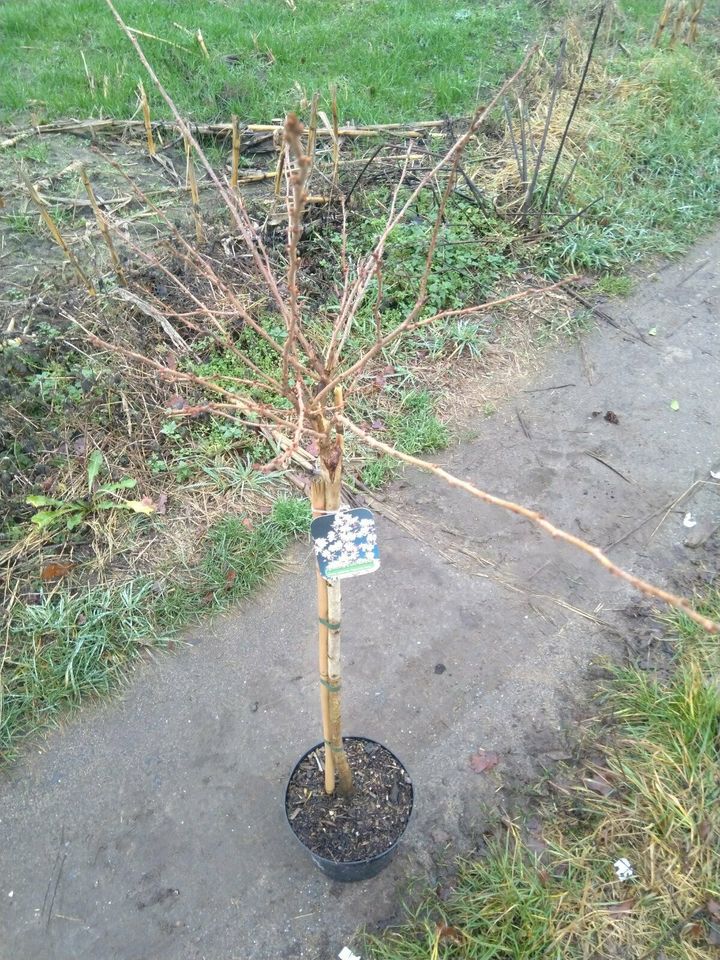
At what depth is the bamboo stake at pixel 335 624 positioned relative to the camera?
1705 mm

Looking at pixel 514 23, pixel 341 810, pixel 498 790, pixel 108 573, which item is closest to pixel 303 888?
pixel 341 810

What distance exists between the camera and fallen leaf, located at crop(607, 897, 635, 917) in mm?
2199

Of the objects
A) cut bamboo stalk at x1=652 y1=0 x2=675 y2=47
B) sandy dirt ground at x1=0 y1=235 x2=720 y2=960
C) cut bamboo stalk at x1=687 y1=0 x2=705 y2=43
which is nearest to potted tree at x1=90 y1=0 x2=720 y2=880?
sandy dirt ground at x1=0 y1=235 x2=720 y2=960

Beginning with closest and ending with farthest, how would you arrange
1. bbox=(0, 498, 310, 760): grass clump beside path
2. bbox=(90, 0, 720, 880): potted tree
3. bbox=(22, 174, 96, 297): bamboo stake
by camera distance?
bbox=(90, 0, 720, 880): potted tree < bbox=(0, 498, 310, 760): grass clump beside path < bbox=(22, 174, 96, 297): bamboo stake

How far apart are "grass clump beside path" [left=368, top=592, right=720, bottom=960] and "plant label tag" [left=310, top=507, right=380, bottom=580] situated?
1.22 metres

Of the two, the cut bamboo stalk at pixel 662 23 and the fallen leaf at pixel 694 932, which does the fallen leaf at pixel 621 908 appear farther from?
the cut bamboo stalk at pixel 662 23

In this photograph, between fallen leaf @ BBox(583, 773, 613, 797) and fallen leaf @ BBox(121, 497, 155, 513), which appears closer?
fallen leaf @ BBox(583, 773, 613, 797)

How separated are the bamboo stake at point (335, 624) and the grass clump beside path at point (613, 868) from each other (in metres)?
0.48

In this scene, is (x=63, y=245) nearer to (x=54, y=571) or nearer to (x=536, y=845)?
(x=54, y=571)

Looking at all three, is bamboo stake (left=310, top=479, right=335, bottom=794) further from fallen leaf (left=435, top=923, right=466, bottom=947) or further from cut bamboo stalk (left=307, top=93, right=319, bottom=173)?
cut bamboo stalk (left=307, top=93, right=319, bottom=173)

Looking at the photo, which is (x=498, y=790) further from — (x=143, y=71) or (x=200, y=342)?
(x=143, y=71)

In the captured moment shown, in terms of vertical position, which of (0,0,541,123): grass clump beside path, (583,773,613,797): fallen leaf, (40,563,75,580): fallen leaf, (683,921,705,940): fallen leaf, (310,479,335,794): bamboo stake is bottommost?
(683,921,705,940): fallen leaf

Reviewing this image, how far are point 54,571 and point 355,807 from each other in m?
1.59

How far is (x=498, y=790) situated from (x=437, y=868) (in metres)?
0.34
